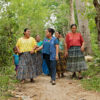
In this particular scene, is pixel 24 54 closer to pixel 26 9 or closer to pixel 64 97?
pixel 64 97

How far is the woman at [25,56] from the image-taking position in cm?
619

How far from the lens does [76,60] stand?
6.82 meters

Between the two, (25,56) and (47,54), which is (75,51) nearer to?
(47,54)

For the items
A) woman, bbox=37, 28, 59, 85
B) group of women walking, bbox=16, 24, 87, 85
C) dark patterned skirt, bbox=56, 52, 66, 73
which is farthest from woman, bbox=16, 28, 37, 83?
dark patterned skirt, bbox=56, 52, 66, 73

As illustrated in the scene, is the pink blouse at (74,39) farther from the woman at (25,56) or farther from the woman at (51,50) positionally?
the woman at (25,56)

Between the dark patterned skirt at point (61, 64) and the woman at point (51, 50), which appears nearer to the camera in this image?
the woman at point (51, 50)

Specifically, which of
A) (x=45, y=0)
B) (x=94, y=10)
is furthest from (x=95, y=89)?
(x=45, y=0)

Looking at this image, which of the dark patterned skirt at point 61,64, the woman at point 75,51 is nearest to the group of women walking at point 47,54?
the woman at point 75,51

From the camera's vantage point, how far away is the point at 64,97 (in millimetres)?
4426

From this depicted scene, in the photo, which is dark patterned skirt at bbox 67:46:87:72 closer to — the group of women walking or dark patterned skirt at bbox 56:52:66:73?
the group of women walking

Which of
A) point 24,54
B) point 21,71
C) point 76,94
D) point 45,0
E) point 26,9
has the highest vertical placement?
point 45,0

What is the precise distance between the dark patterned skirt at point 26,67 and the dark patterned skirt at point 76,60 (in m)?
1.33

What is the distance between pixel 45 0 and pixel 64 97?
2863cm

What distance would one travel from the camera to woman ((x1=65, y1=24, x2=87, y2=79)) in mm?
6680
